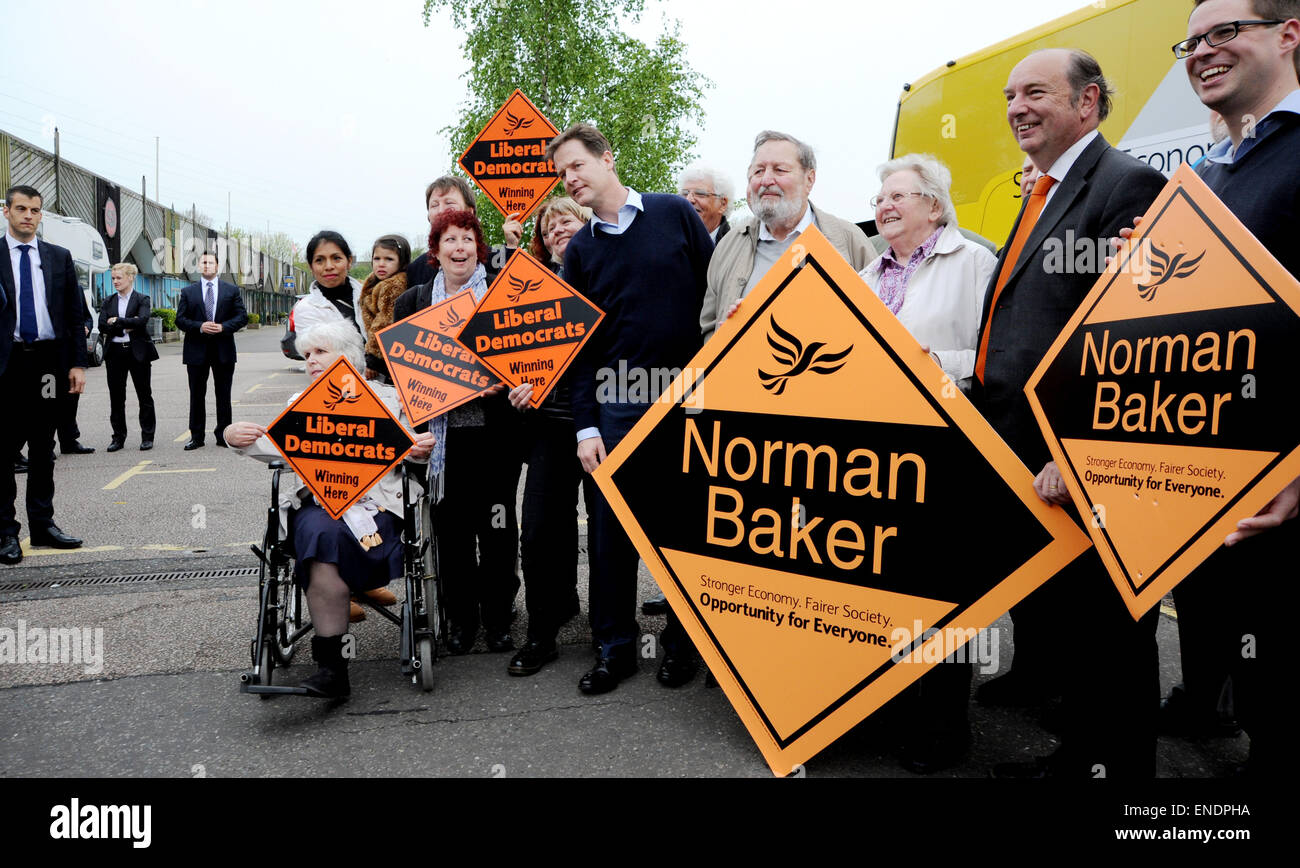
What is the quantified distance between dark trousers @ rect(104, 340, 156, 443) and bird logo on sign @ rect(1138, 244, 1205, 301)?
10.3 meters

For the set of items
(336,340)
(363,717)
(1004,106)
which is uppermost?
(1004,106)

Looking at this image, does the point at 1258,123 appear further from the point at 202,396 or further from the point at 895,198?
the point at 202,396

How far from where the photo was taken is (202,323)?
31.4ft

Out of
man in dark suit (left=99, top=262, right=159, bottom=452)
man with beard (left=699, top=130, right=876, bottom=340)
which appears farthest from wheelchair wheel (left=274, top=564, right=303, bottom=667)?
man in dark suit (left=99, top=262, right=159, bottom=452)

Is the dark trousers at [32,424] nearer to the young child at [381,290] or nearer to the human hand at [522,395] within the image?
the young child at [381,290]

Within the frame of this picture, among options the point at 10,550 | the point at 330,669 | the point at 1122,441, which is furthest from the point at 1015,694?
the point at 10,550

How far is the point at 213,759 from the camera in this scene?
2.80m

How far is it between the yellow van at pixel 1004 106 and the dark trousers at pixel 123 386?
8.70 m

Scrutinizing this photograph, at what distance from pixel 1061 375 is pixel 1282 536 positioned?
66cm

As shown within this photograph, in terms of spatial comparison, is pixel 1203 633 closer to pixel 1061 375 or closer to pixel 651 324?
pixel 1061 375

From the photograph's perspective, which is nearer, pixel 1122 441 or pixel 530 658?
pixel 1122 441

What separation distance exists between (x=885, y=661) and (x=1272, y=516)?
3.49 feet

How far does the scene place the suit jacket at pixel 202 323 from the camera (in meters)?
9.52

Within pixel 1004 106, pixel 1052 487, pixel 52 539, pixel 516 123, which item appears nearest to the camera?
pixel 1052 487
